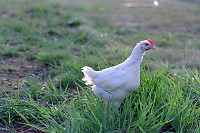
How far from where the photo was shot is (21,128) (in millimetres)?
2230

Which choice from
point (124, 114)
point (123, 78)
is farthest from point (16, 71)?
point (124, 114)

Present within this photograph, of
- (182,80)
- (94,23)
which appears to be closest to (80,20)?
(94,23)

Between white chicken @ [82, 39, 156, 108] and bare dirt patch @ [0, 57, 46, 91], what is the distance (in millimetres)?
1281

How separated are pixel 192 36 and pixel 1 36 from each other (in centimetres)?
500

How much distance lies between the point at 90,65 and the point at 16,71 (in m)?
1.25

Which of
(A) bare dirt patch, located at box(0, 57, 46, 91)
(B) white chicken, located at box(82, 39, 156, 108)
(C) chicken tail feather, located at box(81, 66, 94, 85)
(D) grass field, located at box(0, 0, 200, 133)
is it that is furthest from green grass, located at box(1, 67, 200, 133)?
(A) bare dirt patch, located at box(0, 57, 46, 91)

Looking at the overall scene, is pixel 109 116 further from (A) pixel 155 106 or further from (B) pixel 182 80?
(B) pixel 182 80

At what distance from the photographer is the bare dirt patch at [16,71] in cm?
302

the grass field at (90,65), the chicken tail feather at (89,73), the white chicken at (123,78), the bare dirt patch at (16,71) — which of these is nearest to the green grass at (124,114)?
the grass field at (90,65)

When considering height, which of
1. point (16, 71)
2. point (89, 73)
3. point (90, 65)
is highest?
point (89, 73)

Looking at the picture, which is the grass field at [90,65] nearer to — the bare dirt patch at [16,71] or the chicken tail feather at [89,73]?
the bare dirt patch at [16,71]

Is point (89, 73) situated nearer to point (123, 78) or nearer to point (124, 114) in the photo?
point (123, 78)

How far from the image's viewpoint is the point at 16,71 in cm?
347

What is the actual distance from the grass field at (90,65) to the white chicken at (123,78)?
109mm
